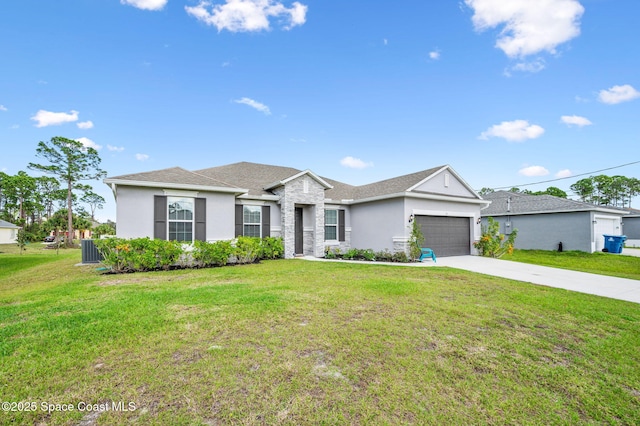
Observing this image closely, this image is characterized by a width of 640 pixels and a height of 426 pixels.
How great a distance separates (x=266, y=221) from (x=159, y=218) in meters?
4.69

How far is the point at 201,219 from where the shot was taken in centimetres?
1134

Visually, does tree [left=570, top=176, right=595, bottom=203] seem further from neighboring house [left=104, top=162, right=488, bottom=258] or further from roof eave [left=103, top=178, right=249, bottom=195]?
roof eave [left=103, top=178, right=249, bottom=195]

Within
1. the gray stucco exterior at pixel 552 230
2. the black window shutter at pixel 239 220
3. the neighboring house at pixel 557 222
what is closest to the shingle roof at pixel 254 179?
the black window shutter at pixel 239 220

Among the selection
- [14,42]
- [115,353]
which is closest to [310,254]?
[115,353]

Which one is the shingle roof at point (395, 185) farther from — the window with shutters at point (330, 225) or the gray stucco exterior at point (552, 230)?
the gray stucco exterior at point (552, 230)

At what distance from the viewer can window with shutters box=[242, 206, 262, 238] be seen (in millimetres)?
13117

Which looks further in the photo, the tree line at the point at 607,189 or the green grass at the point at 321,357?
the tree line at the point at 607,189

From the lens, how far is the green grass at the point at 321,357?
2.34m

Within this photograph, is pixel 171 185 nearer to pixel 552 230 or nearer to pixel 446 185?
pixel 446 185

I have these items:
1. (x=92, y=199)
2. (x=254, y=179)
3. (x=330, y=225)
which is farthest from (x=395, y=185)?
(x=92, y=199)

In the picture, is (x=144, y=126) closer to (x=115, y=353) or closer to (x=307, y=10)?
(x=307, y=10)

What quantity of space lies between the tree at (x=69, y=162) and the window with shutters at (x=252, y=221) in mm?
25417

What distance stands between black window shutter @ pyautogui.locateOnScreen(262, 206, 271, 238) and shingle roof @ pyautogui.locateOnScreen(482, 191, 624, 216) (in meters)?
19.1

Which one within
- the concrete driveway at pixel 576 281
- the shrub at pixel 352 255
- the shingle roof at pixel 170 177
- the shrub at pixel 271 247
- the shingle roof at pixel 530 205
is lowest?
the concrete driveway at pixel 576 281
